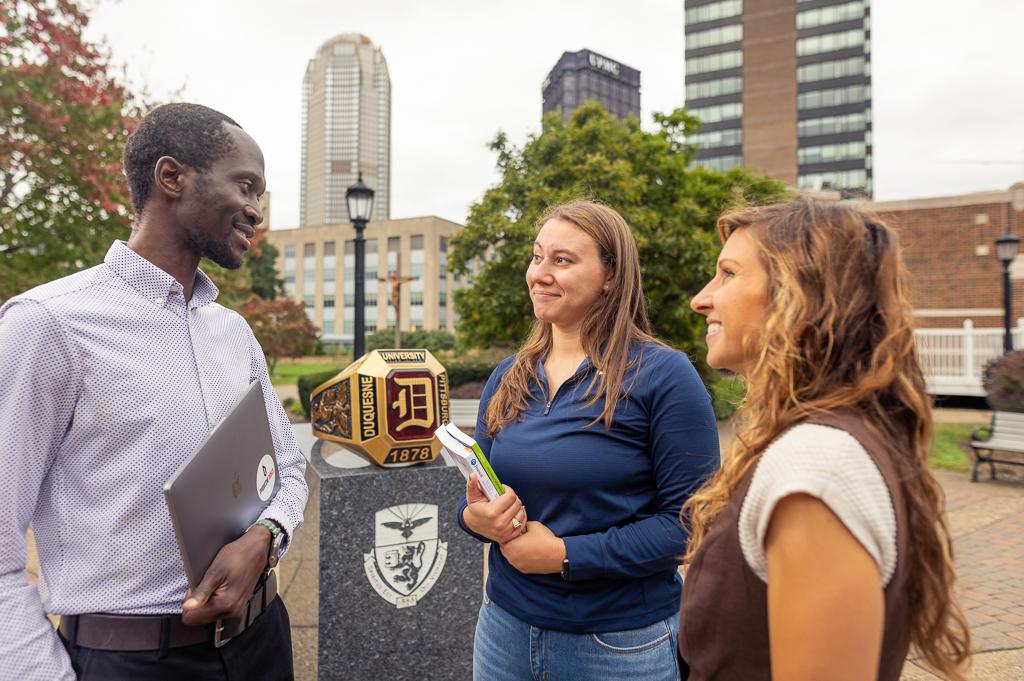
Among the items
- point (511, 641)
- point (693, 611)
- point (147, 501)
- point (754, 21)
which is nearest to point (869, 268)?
point (693, 611)

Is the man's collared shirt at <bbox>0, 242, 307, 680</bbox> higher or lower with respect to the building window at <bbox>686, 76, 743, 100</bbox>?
lower

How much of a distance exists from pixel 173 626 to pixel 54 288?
0.80 meters

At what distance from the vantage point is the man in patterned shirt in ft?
4.13

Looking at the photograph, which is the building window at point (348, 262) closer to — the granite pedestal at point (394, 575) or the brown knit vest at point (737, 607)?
the granite pedestal at point (394, 575)

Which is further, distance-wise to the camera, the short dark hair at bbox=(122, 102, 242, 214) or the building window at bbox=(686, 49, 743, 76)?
the building window at bbox=(686, 49, 743, 76)

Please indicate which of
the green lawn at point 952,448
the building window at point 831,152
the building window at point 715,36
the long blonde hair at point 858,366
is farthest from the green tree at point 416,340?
the building window at point 715,36

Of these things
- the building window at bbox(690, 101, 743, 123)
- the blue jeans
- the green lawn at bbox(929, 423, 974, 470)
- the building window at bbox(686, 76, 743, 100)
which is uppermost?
the building window at bbox(686, 76, 743, 100)

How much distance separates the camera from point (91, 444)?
1354 mm

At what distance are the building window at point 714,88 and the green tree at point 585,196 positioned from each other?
196ft

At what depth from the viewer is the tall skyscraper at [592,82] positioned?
308ft

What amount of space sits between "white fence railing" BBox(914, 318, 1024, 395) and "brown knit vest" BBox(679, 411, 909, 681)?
16118mm

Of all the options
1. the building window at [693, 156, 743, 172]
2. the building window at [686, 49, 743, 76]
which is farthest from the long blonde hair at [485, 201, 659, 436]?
the building window at [686, 49, 743, 76]

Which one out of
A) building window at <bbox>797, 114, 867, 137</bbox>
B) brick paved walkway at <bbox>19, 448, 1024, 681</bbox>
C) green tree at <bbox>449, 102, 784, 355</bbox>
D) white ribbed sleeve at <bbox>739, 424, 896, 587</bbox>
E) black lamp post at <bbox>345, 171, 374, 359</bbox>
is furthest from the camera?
building window at <bbox>797, 114, 867, 137</bbox>

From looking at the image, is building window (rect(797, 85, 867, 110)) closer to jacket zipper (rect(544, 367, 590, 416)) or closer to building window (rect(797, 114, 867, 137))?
building window (rect(797, 114, 867, 137))
